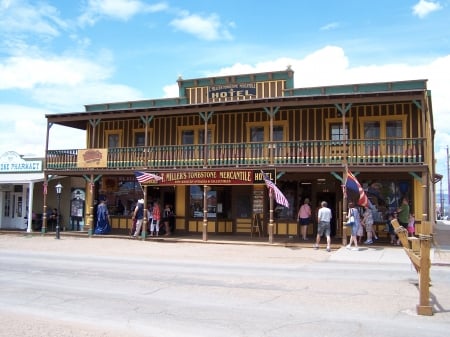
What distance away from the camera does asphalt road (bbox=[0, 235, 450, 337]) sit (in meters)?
6.68

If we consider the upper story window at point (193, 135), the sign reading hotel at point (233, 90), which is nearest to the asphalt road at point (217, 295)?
the upper story window at point (193, 135)

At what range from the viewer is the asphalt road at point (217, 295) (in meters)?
6.68

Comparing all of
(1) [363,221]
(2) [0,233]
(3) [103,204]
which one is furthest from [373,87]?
(2) [0,233]

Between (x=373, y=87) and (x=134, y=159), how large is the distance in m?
10.8

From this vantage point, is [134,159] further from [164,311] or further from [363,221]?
[164,311]

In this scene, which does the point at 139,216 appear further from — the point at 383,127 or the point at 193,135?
the point at 383,127

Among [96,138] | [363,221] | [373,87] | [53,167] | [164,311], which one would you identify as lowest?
[164,311]

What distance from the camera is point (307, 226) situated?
2133 cm

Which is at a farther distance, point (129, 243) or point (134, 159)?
point (134, 159)

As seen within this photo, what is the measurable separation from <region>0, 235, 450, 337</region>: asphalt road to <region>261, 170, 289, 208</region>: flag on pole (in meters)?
2.32

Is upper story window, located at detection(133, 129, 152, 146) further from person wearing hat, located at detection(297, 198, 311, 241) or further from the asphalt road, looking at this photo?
the asphalt road

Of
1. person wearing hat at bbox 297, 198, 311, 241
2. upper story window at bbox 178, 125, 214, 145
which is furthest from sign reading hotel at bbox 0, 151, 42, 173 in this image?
person wearing hat at bbox 297, 198, 311, 241

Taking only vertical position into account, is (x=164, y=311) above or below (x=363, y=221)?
below

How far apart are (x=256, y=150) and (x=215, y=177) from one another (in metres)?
2.00
